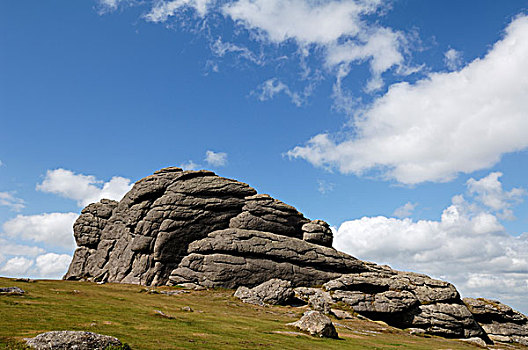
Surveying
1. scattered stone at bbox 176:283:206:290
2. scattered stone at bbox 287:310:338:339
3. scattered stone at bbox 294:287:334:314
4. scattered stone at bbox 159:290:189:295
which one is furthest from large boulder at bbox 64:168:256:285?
scattered stone at bbox 287:310:338:339

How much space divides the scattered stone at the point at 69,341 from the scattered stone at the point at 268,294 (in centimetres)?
4943

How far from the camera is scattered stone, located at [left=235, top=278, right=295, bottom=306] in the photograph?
68188 millimetres

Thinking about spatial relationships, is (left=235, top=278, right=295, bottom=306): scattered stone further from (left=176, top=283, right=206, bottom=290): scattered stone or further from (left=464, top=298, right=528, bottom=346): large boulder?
(left=464, top=298, right=528, bottom=346): large boulder

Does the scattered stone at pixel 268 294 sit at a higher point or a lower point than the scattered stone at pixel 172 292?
higher

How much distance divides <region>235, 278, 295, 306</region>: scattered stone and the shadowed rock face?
16.4 ft

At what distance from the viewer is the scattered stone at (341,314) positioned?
6378 cm

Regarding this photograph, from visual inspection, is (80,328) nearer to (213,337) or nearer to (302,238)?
(213,337)

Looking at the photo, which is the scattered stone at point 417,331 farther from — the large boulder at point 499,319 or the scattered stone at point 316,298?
the large boulder at point 499,319

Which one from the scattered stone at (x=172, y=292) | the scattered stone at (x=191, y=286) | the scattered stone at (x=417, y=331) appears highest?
the scattered stone at (x=191, y=286)

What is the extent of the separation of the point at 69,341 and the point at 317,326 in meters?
29.6

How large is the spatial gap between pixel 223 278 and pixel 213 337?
47.8 meters

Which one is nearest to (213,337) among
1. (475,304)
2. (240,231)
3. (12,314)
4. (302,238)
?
(12,314)

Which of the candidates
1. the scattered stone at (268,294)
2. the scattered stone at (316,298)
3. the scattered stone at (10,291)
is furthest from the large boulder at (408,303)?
the scattered stone at (10,291)

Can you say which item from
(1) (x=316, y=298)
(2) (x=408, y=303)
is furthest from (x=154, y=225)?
(2) (x=408, y=303)
